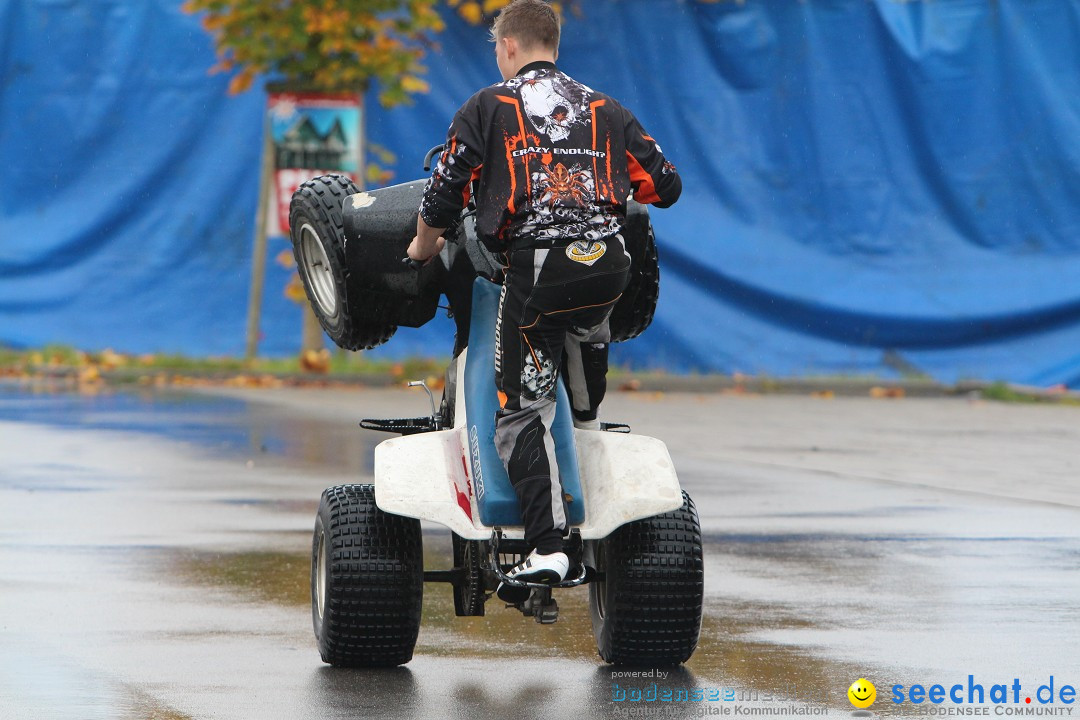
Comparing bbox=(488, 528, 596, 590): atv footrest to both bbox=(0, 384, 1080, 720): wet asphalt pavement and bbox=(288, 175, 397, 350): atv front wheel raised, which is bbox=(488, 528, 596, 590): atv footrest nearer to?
bbox=(0, 384, 1080, 720): wet asphalt pavement

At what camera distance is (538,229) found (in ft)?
15.5

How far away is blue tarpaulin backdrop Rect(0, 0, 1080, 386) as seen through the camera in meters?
14.8

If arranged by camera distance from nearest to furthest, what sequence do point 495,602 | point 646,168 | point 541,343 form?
point 541,343 < point 646,168 < point 495,602

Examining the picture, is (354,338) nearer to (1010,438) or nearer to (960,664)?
(960,664)

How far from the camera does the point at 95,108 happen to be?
1530cm

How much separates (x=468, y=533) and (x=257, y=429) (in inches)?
265

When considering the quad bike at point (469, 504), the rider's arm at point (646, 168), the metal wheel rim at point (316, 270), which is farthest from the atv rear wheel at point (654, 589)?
the metal wheel rim at point (316, 270)

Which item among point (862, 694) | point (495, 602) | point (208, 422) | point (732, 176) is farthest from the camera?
point (732, 176)

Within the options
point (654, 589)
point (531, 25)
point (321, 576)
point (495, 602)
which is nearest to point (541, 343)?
point (654, 589)

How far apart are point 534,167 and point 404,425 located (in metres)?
1.06

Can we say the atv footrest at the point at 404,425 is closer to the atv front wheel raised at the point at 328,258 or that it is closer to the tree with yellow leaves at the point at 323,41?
the atv front wheel raised at the point at 328,258

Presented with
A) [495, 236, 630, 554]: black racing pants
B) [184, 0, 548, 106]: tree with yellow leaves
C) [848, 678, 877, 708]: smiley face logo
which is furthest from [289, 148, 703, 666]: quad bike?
[184, 0, 548, 106]: tree with yellow leaves

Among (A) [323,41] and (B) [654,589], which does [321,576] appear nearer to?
(B) [654,589]

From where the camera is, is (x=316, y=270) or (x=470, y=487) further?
(x=316, y=270)
